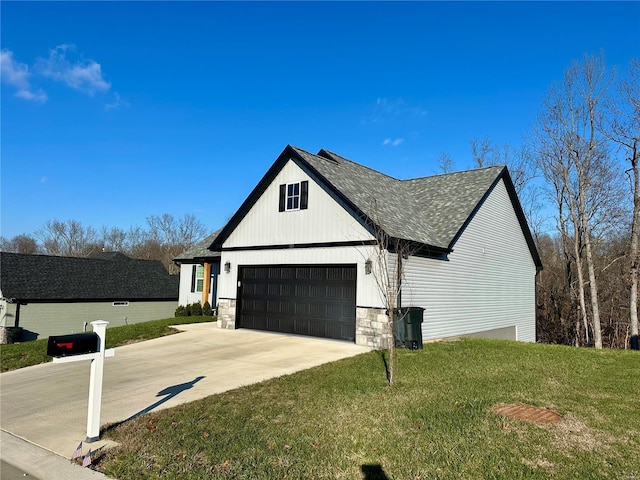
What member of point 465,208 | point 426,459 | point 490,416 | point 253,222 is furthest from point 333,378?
point 465,208

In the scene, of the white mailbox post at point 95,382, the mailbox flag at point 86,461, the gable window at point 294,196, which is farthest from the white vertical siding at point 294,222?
the mailbox flag at point 86,461

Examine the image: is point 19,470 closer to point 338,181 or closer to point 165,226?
point 338,181

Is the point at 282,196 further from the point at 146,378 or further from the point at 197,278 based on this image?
Result: the point at 197,278

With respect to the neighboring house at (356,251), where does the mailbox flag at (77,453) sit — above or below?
below

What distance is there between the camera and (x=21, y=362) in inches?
454

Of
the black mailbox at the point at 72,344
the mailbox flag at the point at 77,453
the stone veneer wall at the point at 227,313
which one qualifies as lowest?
the mailbox flag at the point at 77,453

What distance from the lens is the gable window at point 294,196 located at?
47.7ft

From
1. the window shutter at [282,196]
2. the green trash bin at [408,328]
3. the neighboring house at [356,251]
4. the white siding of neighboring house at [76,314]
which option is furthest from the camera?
the white siding of neighboring house at [76,314]

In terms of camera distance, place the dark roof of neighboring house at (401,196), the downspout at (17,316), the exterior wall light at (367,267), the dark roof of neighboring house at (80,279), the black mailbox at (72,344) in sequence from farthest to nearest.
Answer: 1. the dark roof of neighboring house at (80,279)
2. the downspout at (17,316)
3. the dark roof of neighboring house at (401,196)
4. the exterior wall light at (367,267)
5. the black mailbox at (72,344)

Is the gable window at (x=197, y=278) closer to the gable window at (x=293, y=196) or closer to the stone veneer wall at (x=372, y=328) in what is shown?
the gable window at (x=293, y=196)

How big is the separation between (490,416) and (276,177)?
37.4 feet

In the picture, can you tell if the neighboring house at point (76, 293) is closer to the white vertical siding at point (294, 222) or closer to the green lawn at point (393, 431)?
the white vertical siding at point (294, 222)

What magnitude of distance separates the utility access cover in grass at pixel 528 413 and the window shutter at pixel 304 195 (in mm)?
9440

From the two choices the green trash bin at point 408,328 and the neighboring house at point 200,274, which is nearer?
the green trash bin at point 408,328
